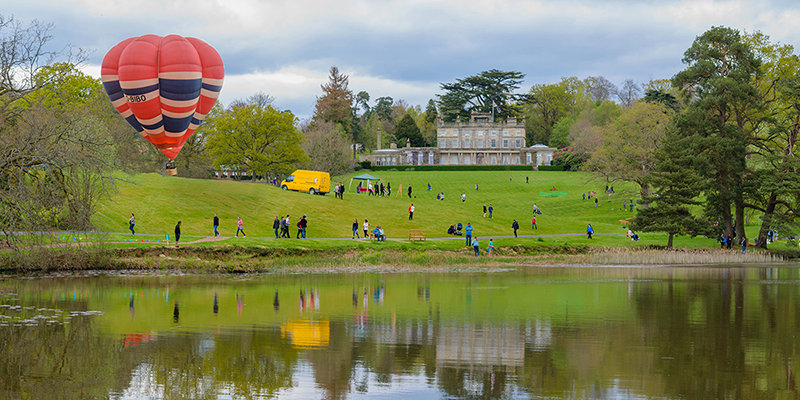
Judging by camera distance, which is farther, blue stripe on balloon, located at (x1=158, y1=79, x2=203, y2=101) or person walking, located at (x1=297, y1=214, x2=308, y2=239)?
person walking, located at (x1=297, y1=214, x2=308, y2=239)

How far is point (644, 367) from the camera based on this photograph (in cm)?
1702

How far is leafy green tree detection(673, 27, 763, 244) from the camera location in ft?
170

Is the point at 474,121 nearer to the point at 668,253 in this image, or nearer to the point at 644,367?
the point at 668,253

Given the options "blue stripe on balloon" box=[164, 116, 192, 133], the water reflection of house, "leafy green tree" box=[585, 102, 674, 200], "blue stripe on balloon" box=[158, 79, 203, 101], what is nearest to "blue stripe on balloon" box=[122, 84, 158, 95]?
"blue stripe on balloon" box=[158, 79, 203, 101]

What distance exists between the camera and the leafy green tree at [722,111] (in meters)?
51.8

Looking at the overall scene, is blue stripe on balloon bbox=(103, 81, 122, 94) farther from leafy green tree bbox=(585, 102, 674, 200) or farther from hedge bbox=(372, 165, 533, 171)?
hedge bbox=(372, 165, 533, 171)

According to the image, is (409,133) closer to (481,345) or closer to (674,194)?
(674,194)

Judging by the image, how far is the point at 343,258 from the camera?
4316cm

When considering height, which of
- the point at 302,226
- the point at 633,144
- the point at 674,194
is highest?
the point at 633,144

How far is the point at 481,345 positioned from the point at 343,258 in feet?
79.6

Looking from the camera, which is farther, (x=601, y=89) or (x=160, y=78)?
(x=601, y=89)

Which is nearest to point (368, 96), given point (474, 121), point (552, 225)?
point (474, 121)

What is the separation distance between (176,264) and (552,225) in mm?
35991

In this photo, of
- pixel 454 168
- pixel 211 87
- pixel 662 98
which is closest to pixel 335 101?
pixel 454 168
